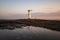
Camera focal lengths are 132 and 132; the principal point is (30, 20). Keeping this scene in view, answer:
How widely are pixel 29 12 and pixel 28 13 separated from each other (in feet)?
2.19

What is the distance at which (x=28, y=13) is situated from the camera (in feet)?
198

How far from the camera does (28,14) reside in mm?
60312

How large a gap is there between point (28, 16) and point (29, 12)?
2.03m

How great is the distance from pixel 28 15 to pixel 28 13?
1043 millimetres

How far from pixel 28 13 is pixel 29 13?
0.56 metres

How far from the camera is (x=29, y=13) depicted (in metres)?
60.1

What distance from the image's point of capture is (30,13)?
60281mm

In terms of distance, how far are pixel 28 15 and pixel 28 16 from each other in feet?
2.10

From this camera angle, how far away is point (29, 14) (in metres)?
60.1

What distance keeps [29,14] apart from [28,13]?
73 cm

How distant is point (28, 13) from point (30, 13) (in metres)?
0.92

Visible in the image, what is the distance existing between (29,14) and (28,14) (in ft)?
1.71

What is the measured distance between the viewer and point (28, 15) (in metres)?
59.9
